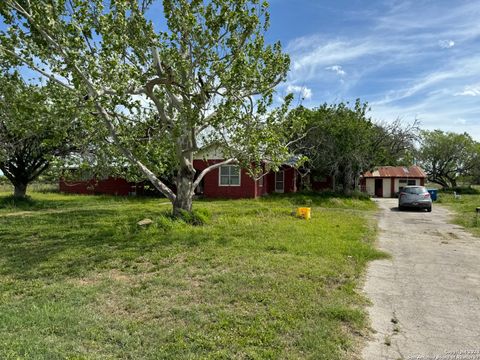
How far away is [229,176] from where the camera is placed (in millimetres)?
23391

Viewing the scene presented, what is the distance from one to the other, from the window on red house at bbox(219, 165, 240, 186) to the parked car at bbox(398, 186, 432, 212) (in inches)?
384

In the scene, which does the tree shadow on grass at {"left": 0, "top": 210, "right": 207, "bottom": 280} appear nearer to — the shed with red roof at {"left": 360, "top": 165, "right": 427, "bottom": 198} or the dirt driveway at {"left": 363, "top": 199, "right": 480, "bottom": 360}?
the dirt driveway at {"left": 363, "top": 199, "right": 480, "bottom": 360}

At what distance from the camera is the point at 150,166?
436 inches

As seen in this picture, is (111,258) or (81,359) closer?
(81,359)

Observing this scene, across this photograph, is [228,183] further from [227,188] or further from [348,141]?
[348,141]

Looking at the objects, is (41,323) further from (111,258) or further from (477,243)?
(477,243)

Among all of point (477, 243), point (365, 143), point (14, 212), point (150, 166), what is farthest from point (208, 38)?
point (365, 143)

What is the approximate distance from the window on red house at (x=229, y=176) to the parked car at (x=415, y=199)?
32.0 feet

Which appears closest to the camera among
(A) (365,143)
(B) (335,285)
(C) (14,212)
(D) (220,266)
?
(B) (335,285)

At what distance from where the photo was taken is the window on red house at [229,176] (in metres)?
23.2

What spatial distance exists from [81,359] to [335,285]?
3646 mm

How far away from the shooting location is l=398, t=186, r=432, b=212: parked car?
1927cm

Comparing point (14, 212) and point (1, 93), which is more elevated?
point (1, 93)

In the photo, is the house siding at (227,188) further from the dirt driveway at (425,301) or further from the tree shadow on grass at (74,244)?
the dirt driveway at (425,301)
